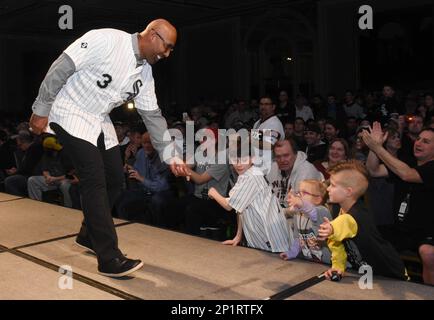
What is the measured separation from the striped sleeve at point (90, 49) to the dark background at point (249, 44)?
1129 centimetres

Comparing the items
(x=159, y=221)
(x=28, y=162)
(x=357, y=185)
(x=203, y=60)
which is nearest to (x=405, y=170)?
(x=357, y=185)

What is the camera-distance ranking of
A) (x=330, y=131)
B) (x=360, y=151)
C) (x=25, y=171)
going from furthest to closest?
(x=25, y=171), (x=330, y=131), (x=360, y=151)

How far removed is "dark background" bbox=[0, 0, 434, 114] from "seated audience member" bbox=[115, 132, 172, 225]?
30.1 ft

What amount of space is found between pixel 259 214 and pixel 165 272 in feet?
2.68

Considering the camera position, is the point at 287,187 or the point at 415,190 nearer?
the point at 415,190

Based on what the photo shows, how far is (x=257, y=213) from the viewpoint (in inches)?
124

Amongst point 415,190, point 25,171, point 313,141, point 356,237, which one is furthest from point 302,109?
point 356,237

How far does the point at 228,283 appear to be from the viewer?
7.98ft

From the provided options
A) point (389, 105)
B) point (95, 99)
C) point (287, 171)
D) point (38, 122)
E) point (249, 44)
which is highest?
point (249, 44)

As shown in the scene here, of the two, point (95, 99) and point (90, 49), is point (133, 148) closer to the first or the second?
point (95, 99)

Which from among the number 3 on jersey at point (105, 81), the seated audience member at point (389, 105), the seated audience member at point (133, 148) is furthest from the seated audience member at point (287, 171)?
the seated audience member at point (389, 105)

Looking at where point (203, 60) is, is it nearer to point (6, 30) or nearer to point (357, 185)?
point (6, 30)

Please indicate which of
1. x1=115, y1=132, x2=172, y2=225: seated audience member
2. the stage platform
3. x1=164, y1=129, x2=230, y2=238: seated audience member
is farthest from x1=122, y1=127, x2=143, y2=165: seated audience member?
the stage platform

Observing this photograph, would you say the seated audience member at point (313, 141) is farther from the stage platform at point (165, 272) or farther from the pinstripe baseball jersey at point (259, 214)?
the stage platform at point (165, 272)
